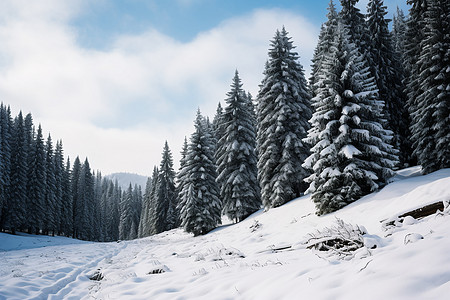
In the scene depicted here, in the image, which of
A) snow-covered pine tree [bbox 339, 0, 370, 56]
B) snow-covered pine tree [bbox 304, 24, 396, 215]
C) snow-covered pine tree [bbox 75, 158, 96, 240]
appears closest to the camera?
snow-covered pine tree [bbox 304, 24, 396, 215]

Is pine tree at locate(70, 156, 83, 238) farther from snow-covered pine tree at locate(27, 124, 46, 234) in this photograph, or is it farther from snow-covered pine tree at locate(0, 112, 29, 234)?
snow-covered pine tree at locate(0, 112, 29, 234)

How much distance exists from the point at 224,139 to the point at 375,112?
1796 cm

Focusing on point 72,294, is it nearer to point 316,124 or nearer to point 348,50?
point 316,124

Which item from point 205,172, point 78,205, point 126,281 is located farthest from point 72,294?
point 78,205

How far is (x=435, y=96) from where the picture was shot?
59.1 ft

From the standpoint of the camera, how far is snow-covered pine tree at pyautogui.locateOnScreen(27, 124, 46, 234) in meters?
43.3

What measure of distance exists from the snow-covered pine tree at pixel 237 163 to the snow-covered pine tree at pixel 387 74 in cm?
1314

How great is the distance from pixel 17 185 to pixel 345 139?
47.8 m

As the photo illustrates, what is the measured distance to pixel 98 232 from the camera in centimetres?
7225

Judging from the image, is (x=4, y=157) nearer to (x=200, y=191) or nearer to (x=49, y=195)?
(x=49, y=195)

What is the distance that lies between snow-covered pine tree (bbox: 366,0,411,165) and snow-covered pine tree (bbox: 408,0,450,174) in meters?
5.17

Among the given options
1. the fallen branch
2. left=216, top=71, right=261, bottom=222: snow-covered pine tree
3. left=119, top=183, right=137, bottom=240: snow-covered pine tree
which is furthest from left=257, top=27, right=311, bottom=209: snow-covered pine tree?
left=119, top=183, right=137, bottom=240: snow-covered pine tree

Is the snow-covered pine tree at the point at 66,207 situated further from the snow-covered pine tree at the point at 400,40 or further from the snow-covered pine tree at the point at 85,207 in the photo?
the snow-covered pine tree at the point at 400,40

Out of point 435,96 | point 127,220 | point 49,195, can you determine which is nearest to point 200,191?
point 435,96
